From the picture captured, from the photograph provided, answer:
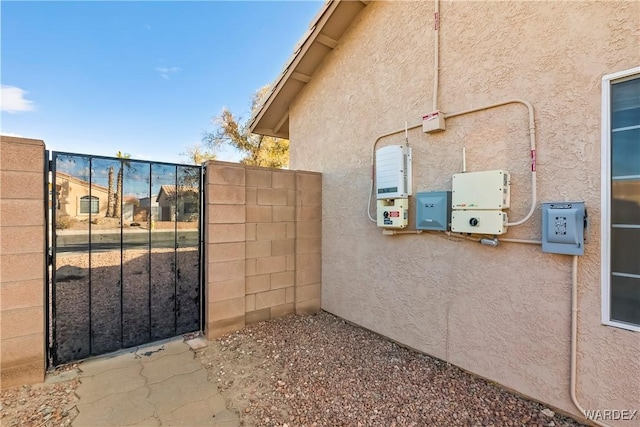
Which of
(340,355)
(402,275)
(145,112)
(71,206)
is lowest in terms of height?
(340,355)

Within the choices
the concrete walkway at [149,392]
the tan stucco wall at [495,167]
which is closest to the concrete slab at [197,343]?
the concrete walkway at [149,392]

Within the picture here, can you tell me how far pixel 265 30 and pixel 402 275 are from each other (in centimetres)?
916

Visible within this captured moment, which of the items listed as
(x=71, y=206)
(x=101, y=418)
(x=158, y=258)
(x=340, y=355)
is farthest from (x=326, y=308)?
(x=71, y=206)

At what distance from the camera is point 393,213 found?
3.41 meters

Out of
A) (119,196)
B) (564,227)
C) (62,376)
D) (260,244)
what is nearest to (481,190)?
(564,227)

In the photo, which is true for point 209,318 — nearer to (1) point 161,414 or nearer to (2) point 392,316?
(1) point 161,414

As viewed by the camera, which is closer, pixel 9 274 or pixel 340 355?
pixel 9 274

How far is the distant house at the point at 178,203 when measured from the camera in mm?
3625

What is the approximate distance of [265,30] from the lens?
342 inches

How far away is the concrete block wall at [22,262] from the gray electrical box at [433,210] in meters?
4.13

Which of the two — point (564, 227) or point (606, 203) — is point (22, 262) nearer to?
point (564, 227)

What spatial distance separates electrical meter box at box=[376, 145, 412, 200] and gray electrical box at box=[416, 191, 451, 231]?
225 millimetres

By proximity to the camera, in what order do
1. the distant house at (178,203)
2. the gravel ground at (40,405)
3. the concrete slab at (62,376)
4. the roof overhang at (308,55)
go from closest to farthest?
the gravel ground at (40,405) < the concrete slab at (62,376) < the distant house at (178,203) < the roof overhang at (308,55)

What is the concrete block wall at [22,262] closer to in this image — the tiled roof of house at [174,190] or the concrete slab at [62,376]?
the concrete slab at [62,376]
